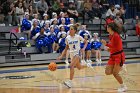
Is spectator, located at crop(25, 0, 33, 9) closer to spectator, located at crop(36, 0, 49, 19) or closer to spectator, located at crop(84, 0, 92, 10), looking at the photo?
spectator, located at crop(36, 0, 49, 19)

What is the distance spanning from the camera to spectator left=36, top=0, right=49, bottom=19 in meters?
22.9

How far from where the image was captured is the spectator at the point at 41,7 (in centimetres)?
2289

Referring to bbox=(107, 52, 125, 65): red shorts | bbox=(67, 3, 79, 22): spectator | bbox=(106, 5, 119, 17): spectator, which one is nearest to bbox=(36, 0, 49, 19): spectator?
bbox=(67, 3, 79, 22): spectator

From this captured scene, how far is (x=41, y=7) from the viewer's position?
75.2ft

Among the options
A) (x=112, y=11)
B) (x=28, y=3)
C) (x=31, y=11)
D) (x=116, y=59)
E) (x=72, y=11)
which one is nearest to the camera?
(x=116, y=59)

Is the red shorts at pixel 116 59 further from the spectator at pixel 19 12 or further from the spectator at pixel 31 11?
the spectator at pixel 31 11

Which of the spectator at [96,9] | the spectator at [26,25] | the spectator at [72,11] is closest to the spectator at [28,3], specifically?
the spectator at [26,25]

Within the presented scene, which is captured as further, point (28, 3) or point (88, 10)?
point (88, 10)

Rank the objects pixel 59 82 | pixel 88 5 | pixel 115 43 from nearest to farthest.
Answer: pixel 115 43 → pixel 59 82 → pixel 88 5

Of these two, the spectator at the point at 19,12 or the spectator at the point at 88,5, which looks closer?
the spectator at the point at 19,12

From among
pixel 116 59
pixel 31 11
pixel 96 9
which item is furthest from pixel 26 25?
pixel 116 59

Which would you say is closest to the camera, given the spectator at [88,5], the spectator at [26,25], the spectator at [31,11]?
the spectator at [26,25]

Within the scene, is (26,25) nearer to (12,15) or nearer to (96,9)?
(12,15)

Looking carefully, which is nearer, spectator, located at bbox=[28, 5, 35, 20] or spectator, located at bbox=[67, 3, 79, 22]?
spectator, located at bbox=[28, 5, 35, 20]
